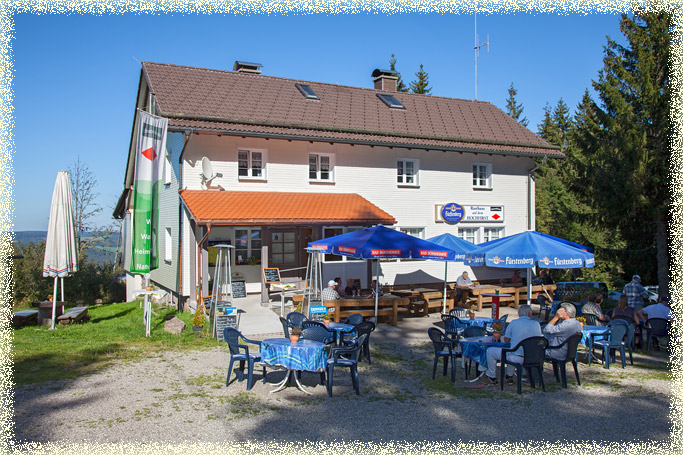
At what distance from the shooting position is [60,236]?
1564 centimetres

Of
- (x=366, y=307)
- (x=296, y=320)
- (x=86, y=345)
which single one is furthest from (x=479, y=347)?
(x=86, y=345)

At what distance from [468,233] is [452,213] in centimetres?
133

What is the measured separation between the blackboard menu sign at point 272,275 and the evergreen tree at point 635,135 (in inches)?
422

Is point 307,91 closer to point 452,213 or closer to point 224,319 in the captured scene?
point 452,213

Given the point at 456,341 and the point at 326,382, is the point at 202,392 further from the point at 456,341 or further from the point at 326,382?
the point at 456,341

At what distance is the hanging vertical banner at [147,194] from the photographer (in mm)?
13164

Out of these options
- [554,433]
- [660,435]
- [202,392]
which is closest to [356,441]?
[554,433]

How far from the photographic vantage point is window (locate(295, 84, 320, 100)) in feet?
72.2

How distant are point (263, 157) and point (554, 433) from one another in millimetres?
13815

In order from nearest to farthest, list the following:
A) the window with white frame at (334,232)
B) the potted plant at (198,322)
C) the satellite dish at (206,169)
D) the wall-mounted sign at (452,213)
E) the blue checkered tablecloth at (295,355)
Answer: the blue checkered tablecloth at (295,355), the potted plant at (198,322), the satellite dish at (206,169), the window with white frame at (334,232), the wall-mounted sign at (452,213)

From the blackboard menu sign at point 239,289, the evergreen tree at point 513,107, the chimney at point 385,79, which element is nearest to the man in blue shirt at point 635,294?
the blackboard menu sign at point 239,289

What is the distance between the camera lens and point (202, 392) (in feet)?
28.4

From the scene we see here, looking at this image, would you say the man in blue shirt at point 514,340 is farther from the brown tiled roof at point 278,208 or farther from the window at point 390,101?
the window at point 390,101

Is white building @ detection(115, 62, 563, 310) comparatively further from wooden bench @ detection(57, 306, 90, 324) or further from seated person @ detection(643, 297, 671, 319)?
seated person @ detection(643, 297, 671, 319)
